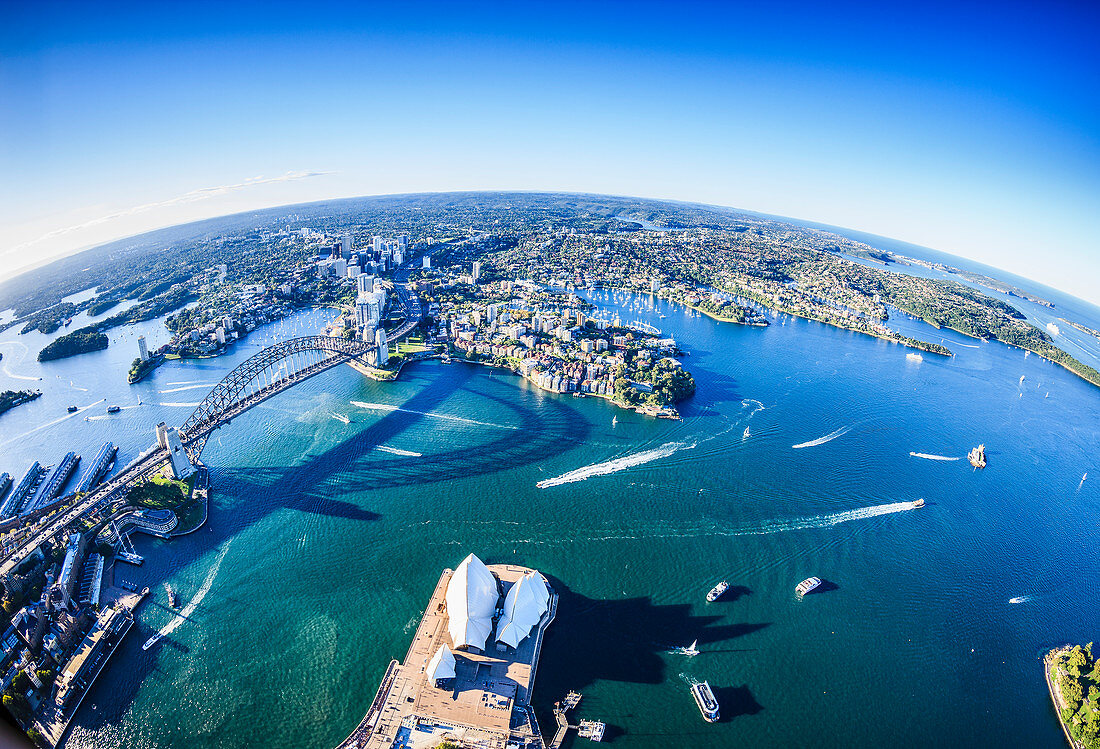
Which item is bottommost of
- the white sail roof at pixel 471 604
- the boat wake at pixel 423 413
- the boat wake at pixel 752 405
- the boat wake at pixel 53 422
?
the white sail roof at pixel 471 604

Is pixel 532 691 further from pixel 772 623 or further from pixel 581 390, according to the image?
pixel 581 390

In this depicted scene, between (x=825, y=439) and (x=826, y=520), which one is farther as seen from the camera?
(x=825, y=439)

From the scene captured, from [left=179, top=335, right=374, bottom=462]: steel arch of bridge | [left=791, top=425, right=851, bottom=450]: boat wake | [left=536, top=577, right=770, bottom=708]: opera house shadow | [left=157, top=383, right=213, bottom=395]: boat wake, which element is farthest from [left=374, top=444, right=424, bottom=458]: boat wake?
[left=791, top=425, right=851, bottom=450]: boat wake

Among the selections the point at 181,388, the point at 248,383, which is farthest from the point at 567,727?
the point at 181,388

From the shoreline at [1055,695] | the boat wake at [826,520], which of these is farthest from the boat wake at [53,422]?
the shoreline at [1055,695]

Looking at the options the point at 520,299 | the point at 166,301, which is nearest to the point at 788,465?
the point at 520,299

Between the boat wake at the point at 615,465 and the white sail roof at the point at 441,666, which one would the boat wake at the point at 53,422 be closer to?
the boat wake at the point at 615,465

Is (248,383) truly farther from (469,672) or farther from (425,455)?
(469,672)
